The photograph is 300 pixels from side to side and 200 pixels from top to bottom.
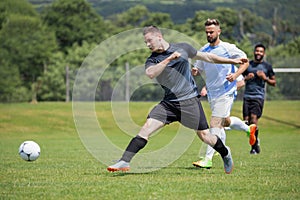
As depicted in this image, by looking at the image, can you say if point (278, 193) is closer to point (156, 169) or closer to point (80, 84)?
point (156, 169)

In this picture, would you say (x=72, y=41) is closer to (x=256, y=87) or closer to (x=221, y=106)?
(x=256, y=87)

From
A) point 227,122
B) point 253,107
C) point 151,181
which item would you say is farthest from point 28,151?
point 253,107

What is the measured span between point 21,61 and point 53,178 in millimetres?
47639

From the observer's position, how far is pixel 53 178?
909 centimetres

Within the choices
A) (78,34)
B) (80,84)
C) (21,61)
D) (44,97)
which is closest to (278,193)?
(80,84)

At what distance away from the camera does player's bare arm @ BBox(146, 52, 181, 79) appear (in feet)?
28.5

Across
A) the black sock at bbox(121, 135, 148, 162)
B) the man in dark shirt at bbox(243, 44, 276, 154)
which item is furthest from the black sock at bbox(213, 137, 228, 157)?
the man in dark shirt at bbox(243, 44, 276, 154)

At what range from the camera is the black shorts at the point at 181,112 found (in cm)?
936

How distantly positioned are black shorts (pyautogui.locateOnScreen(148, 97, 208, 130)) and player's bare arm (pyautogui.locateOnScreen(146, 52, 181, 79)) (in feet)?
2.29

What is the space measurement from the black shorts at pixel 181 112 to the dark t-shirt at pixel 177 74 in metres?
0.08

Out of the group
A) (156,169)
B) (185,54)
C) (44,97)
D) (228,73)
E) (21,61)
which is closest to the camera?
(185,54)

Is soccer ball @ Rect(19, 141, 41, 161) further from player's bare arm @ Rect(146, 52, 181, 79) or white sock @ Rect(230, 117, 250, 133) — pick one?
white sock @ Rect(230, 117, 250, 133)

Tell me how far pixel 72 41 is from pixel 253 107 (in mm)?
56932

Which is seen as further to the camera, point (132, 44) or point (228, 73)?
point (132, 44)
